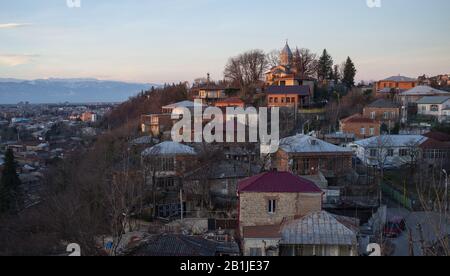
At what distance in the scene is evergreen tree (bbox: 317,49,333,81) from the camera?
27531 mm

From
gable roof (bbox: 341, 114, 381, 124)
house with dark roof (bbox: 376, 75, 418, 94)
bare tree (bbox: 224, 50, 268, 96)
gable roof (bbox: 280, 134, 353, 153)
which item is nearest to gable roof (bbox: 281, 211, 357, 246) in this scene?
gable roof (bbox: 280, 134, 353, 153)

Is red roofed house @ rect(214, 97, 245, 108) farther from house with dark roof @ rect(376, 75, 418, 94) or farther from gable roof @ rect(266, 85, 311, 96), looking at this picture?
house with dark roof @ rect(376, 75, 418, 94)

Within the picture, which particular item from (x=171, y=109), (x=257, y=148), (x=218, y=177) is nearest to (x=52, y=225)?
(x=218, y=177)

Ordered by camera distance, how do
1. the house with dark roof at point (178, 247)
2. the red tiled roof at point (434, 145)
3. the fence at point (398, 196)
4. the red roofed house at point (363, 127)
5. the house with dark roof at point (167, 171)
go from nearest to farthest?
the house with dark roof at point (178, 247) → the fence at point (398, 196) → the house with dark roof at point (167, 171) → the red tiled roof at point (434, 145) → the red roofed house at point (363, 127)

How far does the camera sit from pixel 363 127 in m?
17.5

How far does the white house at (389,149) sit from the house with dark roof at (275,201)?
273 inches

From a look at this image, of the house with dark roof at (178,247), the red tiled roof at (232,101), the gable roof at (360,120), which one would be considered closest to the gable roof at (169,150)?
the house with dark roof at (178,247)

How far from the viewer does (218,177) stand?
11.5 metres

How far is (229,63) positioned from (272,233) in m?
20.2

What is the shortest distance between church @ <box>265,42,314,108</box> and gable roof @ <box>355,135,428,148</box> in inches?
252

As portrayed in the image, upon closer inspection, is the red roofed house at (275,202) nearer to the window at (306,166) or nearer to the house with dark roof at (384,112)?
the window at (306,166)

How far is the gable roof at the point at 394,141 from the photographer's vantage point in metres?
14.6

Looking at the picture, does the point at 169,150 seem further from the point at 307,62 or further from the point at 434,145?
the point at 307,62
